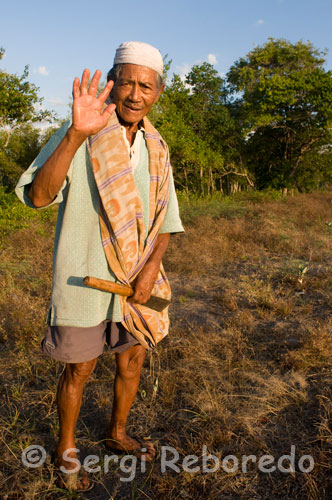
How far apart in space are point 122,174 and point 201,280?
3399mm

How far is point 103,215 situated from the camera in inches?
62.7

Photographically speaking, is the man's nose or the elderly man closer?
the elderly man

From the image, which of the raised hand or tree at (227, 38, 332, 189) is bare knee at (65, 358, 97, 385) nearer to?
the raised hand

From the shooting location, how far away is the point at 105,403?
2.36 metres

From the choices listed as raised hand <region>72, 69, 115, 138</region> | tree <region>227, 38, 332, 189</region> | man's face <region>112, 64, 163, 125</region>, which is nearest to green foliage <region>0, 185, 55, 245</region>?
man's face <region>112, 64, 163, 125</region>

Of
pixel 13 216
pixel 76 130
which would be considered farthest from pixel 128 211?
pixel 13 216

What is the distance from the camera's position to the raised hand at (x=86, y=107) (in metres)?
1.32

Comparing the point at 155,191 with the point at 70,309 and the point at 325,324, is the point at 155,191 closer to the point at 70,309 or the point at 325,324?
the point at 70,309

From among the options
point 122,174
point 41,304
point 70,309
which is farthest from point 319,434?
point 41,304

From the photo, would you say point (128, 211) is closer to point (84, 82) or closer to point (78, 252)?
point (78, 252)

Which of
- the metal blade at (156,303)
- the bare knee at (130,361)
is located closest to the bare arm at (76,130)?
the metal blade at (156,303)

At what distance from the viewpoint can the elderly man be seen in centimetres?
143

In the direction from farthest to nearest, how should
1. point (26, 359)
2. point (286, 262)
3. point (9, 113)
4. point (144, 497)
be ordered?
1. point (9, 113)
2. point (286, 262)
3. point (26, 359)
4. point (144, 497)

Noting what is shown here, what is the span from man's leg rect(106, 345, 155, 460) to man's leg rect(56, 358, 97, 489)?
235 mm
